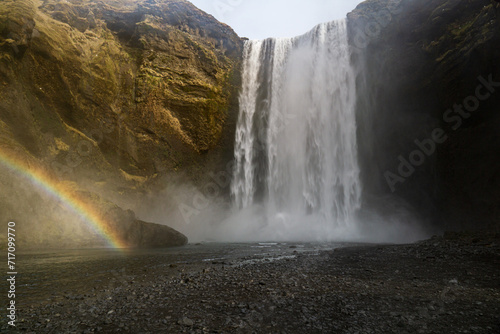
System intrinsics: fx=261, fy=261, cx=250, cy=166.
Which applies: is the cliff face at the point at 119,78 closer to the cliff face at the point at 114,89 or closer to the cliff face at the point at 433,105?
the cliff face at the point at 114,89

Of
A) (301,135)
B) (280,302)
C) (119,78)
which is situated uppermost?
(119,78)

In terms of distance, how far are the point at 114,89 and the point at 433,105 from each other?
27.1m

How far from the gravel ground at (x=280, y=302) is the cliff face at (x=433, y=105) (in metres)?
15.7

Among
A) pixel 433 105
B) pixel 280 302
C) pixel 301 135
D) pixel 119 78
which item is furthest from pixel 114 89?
pixel 433 105

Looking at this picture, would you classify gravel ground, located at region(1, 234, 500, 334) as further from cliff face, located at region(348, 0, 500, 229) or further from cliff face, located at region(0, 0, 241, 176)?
cliff face, located at region(0, 0, 241, 176)

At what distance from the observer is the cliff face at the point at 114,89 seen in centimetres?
1741

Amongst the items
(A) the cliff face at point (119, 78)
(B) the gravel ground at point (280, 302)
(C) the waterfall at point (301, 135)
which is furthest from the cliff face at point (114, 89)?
(B) the gravel ground at point (280, 302)

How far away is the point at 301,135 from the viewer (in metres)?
27.7

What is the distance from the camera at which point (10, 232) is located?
12.4 m

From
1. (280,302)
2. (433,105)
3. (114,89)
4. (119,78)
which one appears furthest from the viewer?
(119,78)

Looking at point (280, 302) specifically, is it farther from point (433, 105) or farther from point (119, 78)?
point (119, 78)

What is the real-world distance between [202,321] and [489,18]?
23969 millimetres

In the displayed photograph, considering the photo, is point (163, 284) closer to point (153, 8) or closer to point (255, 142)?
point (255, 142)

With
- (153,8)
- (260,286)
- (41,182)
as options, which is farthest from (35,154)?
(153,8)
